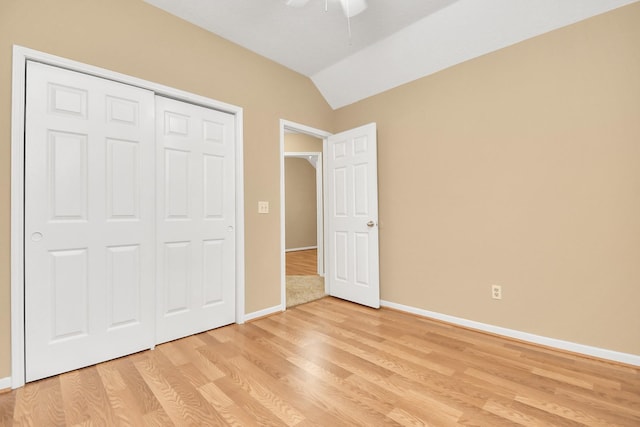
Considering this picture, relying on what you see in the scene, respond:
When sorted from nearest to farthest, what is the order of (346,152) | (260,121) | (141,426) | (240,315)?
(141,426) → (240,315) → (260,121) → (346,152)

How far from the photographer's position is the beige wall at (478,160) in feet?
6.38

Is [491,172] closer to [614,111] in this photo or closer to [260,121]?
[614,111]

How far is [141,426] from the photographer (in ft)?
4.70

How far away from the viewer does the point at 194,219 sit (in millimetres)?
2547

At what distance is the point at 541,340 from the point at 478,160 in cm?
156

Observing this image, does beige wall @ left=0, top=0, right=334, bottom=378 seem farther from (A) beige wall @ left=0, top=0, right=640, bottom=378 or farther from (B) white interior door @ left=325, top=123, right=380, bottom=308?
(B) white interior door @ left=325, top=123, right=380, bottom=308

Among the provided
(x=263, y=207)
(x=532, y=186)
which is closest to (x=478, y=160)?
(x=532, y=186)

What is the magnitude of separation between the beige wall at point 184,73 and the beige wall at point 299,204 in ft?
A: 14.0

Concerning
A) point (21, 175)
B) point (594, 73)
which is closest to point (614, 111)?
point (594, 73)

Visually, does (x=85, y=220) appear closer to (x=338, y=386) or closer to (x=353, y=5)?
(x=338, y=386)

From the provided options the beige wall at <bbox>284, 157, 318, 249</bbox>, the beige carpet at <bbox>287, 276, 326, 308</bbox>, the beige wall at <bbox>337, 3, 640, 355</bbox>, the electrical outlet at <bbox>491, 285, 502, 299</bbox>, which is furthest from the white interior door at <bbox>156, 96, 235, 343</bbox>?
the beige wall at <bbox>284, 157, 318, 249</bbox>

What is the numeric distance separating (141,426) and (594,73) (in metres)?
3.62

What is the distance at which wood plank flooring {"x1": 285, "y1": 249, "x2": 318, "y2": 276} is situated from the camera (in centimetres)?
518

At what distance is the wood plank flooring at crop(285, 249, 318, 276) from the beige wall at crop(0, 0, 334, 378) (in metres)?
2.08
